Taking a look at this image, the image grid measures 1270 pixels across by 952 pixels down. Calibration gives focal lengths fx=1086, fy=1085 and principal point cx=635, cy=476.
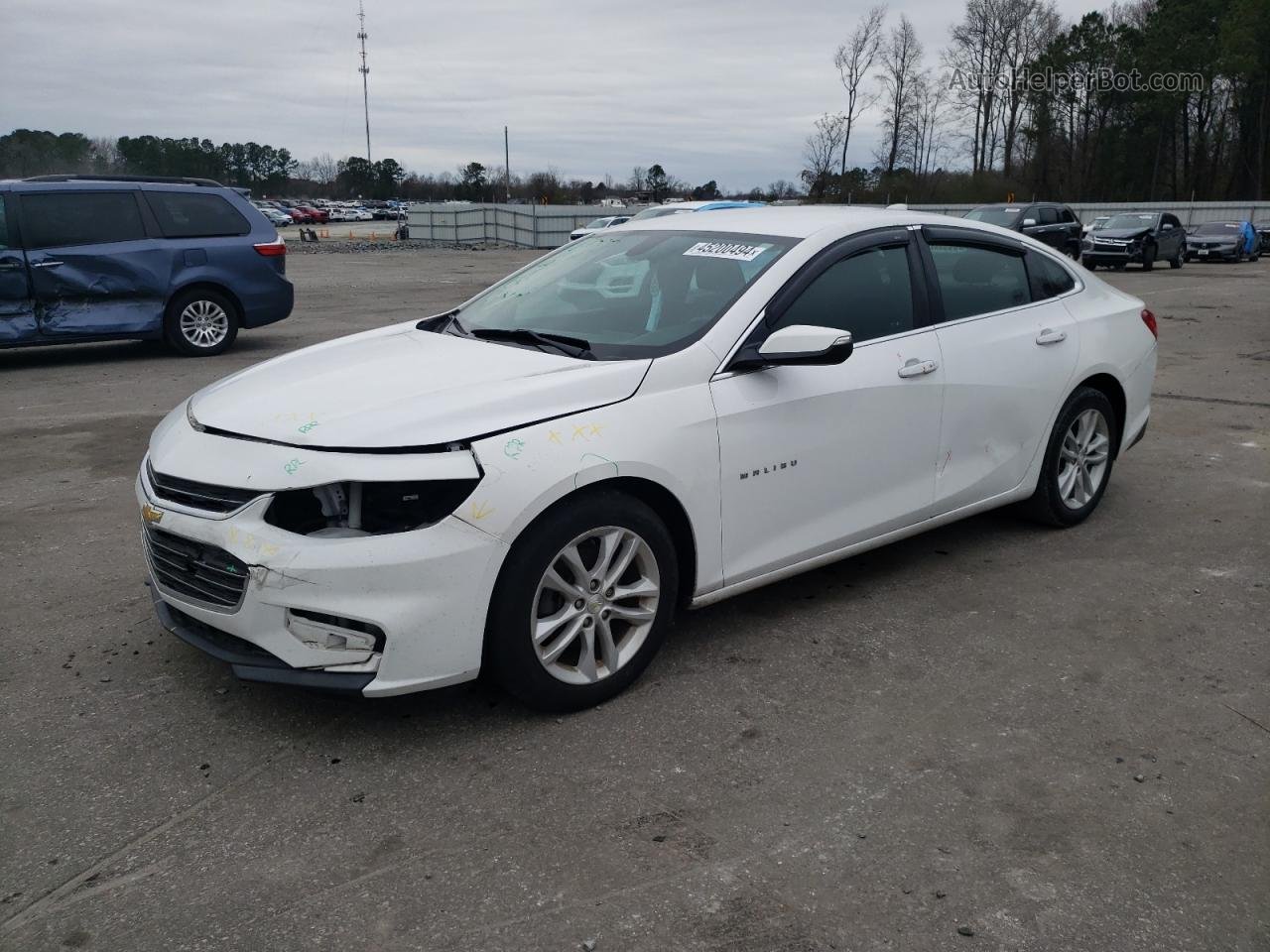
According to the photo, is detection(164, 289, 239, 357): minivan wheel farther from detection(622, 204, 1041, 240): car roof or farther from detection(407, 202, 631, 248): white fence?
detection(407, 202, 631, 248): white fence

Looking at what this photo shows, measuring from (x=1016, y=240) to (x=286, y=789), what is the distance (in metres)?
4.16

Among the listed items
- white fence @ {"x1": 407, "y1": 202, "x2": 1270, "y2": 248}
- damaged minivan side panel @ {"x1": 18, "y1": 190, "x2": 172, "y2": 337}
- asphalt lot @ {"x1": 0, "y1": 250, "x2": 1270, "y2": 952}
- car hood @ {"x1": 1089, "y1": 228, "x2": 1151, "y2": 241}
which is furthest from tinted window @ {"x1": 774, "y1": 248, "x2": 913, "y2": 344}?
white fence @ {"x1": 407, "y1": 202, "x2": 1270, "y2": 248}

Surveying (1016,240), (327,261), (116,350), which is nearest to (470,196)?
(327,261)

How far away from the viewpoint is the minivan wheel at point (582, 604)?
11.0 ft

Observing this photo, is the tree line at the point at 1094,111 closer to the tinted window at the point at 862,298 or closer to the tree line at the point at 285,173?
the tree line at the point at 285,173

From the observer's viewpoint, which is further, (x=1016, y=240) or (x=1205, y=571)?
(x=1016, y=240)

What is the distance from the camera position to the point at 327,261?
33.8 meters

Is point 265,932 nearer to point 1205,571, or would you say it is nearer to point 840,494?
point 840,494

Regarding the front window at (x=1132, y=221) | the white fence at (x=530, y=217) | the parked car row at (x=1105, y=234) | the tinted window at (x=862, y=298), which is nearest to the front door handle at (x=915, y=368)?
the tinted window at (x=862, y=298)

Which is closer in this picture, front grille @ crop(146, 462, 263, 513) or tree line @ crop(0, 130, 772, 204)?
front grille @ crop(146, 462, 263, 513)

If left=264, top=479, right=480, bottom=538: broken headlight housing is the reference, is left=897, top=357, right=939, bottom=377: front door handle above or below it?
above

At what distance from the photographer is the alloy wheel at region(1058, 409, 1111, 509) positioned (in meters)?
5.45

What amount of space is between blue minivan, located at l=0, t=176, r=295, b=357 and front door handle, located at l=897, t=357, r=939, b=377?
9.10 meters

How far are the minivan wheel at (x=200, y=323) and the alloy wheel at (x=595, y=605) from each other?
937 cm
